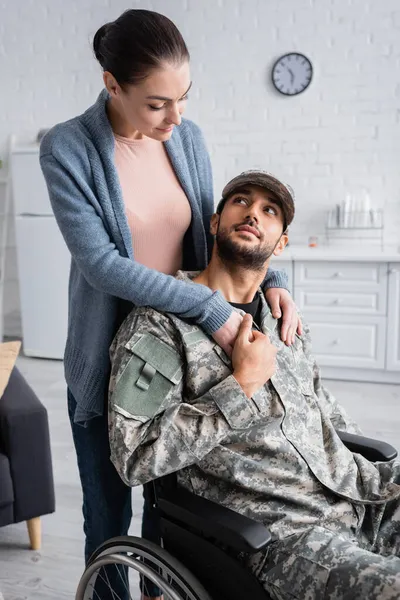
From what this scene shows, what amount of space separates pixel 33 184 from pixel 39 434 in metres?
2.52

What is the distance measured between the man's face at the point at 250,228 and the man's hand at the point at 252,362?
0.75 ft

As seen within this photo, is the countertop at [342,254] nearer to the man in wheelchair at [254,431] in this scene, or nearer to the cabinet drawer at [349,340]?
the cabinet drawer at [349,340]

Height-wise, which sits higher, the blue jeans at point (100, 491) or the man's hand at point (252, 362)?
the man's hand at point (252, 362)

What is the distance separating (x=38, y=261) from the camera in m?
4.39

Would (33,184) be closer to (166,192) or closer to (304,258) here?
(304,258)

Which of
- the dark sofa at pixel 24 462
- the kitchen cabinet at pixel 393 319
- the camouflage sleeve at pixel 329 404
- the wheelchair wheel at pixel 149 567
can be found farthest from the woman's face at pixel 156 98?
the kitchen cabinet at pixel 393 319

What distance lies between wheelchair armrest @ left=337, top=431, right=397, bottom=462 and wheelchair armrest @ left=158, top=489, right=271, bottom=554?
46 cm

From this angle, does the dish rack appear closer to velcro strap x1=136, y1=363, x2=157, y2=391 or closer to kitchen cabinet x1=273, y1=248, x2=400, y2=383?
kitchen cabinet x1=273, y1=248, x2=400, y2=383

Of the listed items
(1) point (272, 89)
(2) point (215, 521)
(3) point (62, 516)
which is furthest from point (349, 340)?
(2) point (215, 521)

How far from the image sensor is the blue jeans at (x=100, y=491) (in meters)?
1.48

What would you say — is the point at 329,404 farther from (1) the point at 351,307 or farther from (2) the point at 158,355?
(1) the point at 351,307

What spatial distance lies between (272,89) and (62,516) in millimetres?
3080

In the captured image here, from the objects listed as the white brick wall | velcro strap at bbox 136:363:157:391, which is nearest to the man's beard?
velcro strap at bbox 136:363:157:391

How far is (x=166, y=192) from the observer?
4.82ft
